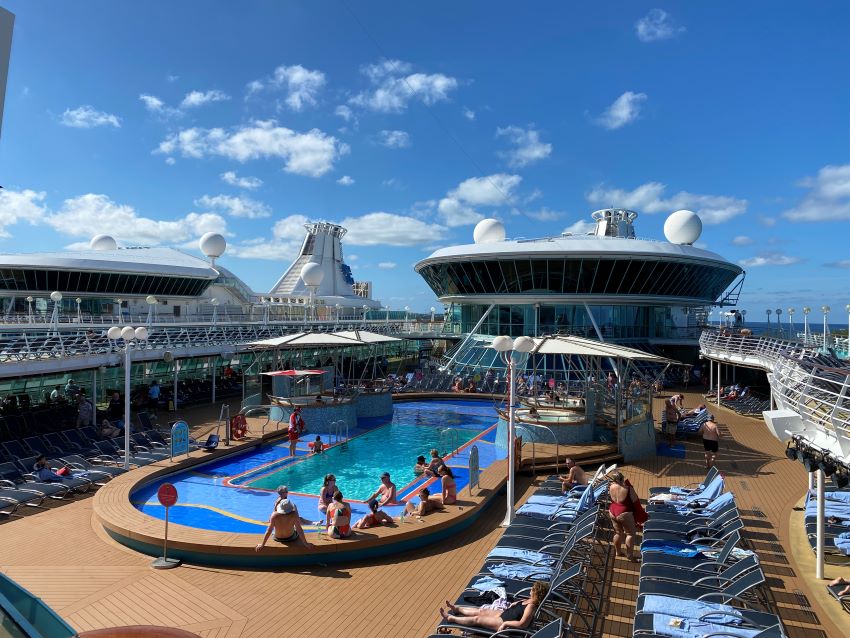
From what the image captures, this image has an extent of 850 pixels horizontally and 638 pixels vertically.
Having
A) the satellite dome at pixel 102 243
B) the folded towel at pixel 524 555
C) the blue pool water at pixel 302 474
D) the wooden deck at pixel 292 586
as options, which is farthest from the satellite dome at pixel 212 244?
the folded towel at pixel 524 555

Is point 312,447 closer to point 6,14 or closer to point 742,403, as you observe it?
point 6,14

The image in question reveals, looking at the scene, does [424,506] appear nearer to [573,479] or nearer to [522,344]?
[573,479]

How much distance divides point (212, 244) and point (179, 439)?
30.8 metres

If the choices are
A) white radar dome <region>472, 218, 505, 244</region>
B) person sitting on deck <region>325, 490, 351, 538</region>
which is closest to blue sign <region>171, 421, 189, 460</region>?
person sitting on deck <region>325, 490, 351, 538</region>

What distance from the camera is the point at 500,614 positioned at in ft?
17.4

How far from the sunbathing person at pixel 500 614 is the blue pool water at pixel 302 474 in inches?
150

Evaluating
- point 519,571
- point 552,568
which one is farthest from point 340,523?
point 552,568

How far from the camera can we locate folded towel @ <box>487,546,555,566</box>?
6.44 m

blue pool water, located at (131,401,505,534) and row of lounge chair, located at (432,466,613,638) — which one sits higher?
row of lounge chair, located at (432,466,613,638)

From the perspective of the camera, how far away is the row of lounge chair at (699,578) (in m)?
5.00

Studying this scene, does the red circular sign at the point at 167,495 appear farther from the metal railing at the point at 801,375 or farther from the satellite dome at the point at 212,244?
the satellite dome at the point at 212,244

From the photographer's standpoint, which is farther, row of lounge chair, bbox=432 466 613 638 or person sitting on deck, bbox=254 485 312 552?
person sitting on deck, bbox=254 485 312 552

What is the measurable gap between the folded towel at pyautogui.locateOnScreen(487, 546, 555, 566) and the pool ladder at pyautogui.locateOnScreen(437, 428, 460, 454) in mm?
7844

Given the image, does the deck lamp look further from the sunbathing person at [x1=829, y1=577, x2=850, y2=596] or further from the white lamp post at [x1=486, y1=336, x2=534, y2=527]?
the sunbathing person at [x1=829, y1=577, x2=850, y2=596]
